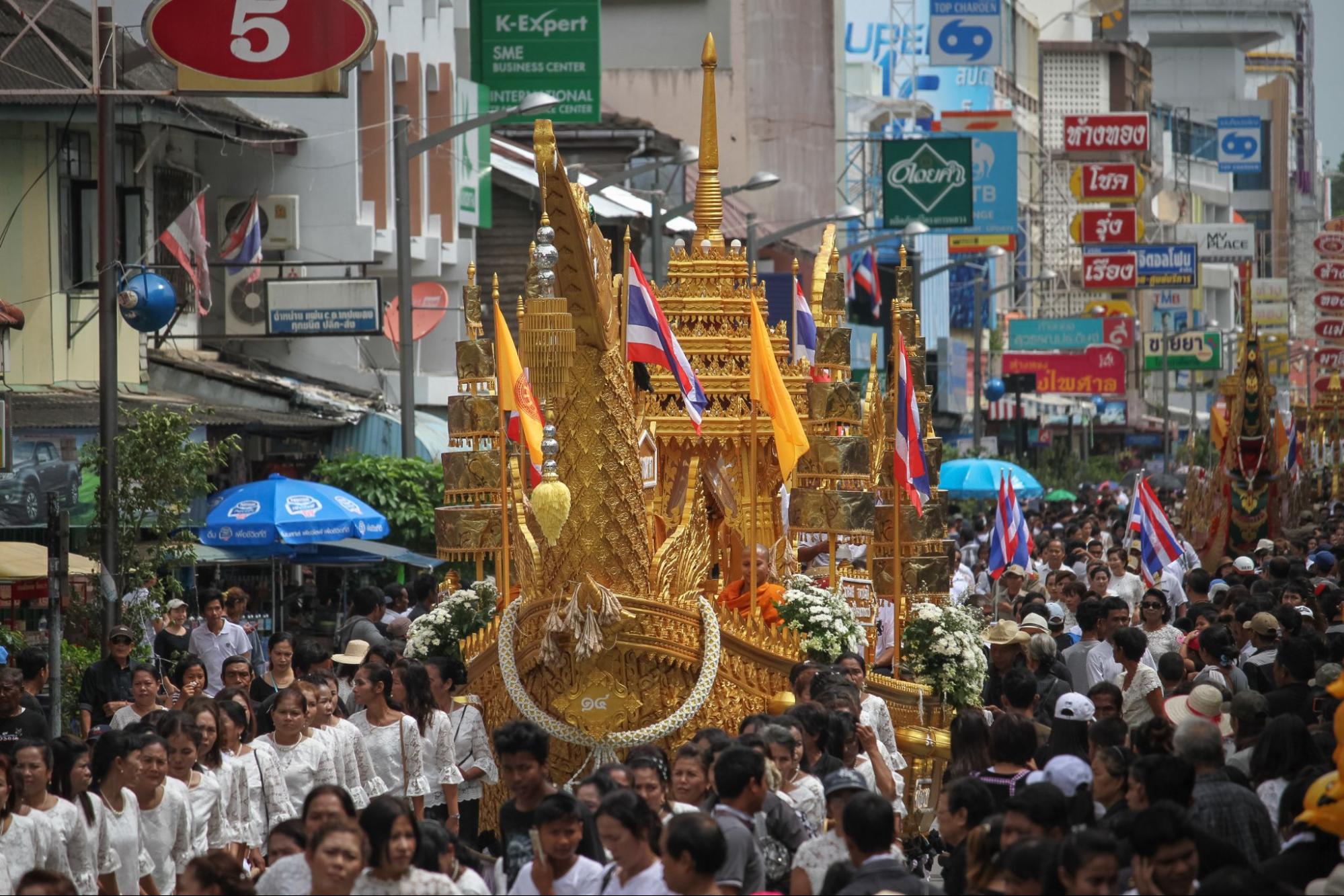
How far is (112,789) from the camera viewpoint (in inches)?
382

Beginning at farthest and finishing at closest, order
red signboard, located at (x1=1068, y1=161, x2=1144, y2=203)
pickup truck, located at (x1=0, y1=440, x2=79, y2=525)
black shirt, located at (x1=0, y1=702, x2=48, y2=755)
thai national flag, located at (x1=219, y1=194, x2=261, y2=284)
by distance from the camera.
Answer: red signboard, located at (x1=1068, y1=161, x2=1144, y2=203), thai national flag, located at (x1=219, y1=194, x2=261, y2=284), pickup truck, located at (x1=0, y1=440, x2=79, y2=525), black shirt, located at (x1=0, y1=702, x2=48, y2=755)

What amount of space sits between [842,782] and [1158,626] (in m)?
7.07

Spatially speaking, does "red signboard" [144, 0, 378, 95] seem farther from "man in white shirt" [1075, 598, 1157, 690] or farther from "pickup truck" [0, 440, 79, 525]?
"man in white shirt" [1075, 598, 1157, 690]

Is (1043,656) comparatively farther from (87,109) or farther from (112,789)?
(87,109)

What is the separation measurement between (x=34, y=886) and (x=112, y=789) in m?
2.18

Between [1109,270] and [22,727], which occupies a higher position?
[1109,270]

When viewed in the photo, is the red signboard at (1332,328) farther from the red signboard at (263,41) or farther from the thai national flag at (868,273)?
the red signboard at (263,41)

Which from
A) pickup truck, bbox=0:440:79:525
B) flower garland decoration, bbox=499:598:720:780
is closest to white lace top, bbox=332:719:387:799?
flower garland decoration, bbox=499:598:720:780

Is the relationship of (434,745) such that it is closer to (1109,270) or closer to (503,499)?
(503,499)

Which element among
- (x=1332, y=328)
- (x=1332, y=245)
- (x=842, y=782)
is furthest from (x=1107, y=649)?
(x=1332, y=245)

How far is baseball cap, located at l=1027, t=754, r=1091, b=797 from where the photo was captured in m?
9.24

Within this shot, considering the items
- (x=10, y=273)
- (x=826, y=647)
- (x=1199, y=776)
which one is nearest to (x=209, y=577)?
Answer: (x=10, y=273)

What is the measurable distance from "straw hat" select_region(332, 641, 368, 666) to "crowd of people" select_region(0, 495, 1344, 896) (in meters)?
0.03

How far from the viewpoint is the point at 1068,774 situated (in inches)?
366
